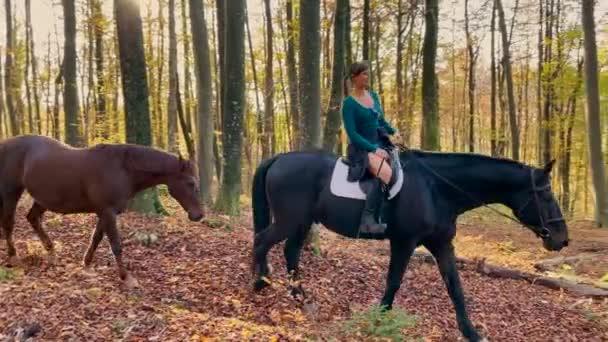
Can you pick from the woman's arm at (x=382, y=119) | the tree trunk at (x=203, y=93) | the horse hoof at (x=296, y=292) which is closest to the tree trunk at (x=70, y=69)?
the tree trunk at (x=203, y=93)

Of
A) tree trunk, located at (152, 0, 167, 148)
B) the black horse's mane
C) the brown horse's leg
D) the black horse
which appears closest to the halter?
the black horse

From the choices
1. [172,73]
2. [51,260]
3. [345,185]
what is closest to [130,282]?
[51,260]

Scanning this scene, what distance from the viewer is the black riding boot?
5.87 m

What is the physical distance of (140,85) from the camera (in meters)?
9.90

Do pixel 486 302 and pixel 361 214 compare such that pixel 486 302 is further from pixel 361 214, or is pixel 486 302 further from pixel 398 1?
pixel 398 1

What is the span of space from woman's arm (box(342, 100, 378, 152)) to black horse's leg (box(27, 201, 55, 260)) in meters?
4.60

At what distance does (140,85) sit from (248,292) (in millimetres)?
5336

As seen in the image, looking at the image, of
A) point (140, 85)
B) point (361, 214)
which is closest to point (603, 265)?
point (361, 214)

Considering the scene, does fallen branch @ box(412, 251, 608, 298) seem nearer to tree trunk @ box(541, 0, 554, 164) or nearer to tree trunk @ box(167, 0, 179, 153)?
tree trunk @ box(167, 0, 179, 153)

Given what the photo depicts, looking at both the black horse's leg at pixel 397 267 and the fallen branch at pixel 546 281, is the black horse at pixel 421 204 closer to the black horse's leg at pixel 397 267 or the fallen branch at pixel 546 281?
the black horse's leg at pixel 397 267

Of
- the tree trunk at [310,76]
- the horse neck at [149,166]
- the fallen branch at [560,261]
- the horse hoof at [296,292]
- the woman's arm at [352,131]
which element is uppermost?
the tree trunk at [310,76]

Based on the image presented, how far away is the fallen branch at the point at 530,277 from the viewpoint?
27.5 ft

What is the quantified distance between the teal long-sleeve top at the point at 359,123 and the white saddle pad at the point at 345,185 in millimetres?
423

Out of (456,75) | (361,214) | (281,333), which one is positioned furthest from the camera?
(456,75)
